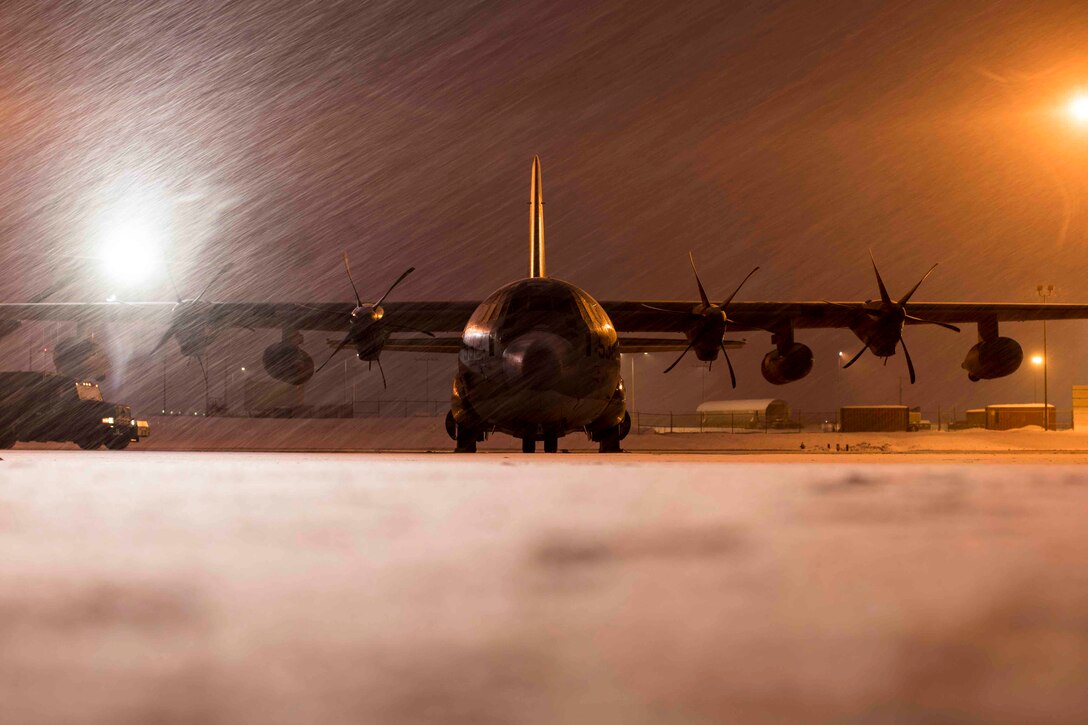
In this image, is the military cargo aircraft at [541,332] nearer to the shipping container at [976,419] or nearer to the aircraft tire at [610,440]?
the aircraft tire at [610,440]

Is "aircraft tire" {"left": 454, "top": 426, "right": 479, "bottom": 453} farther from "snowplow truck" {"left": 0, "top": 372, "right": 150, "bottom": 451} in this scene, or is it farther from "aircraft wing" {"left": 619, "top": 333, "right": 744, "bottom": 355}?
"snowplow truck" {"left": 0, "top": 372, "right": 150, "bottom": 451}

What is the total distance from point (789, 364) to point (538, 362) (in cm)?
1187

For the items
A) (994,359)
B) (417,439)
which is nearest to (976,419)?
(994,359)

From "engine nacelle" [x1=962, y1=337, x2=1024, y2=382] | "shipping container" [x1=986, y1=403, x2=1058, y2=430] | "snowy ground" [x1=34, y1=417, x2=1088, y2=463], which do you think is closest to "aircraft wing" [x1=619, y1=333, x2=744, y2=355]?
"snowy ground" [x1=34, y1=417, x2=1088, y2=463]

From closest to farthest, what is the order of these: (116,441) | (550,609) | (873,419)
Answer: (550,609), (116,441), (873,419)

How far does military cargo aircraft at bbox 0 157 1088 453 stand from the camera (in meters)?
15.0

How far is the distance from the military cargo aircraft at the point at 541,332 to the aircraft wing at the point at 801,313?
1.7 inches

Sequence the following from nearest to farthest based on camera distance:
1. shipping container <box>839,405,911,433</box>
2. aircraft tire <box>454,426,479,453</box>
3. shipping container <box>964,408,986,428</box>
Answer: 1. aircraft tire <box>454,426,479,453</box>
2. shipping container <box>839,405,911,433</box>
3. shipping container <box>964,408,986,428</box>

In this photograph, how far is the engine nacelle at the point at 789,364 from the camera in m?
23.8

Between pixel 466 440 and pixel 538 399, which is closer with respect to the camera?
pixel 538 399

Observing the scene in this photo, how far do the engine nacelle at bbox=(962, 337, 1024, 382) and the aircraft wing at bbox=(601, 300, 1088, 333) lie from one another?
110 cm

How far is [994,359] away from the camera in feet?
79.5

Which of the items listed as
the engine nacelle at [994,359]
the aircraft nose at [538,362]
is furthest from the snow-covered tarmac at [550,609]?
the engine nacelle at [994,359]

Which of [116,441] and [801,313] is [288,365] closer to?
[116,441]
